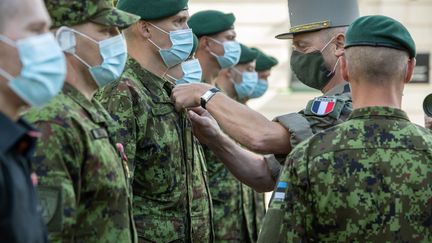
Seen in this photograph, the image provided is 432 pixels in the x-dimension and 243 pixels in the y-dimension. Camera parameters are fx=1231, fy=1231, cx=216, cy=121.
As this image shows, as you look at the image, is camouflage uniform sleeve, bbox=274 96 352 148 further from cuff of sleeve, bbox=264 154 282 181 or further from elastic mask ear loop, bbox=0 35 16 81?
elastic mask ear loop, bbox=0 35 16 81

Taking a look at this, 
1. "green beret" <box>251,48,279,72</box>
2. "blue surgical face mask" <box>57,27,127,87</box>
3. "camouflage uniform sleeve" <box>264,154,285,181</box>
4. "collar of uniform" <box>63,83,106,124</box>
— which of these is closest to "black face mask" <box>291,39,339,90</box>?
"camouflage uniform sleeve" <box>264,154,285,181</box>

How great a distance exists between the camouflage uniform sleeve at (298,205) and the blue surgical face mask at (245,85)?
259 inches

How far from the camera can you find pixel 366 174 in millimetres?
5172

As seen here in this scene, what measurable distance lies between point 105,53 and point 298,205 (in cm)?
109

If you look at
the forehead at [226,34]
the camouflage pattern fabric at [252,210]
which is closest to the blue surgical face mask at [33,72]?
the camouflage pattern fabric at [252,210]

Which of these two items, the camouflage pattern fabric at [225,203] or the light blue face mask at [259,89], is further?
the light blue face mask at [259,89]

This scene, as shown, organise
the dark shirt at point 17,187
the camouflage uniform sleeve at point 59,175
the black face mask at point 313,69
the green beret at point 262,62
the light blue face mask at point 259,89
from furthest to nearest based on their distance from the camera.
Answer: the green beret at point 262,62 < the light blue face mask at point 259,89 < the black face mask at point 313,69 < the camouflage uniform sleeve at point 59,175 < the dark shirt at point 17,187

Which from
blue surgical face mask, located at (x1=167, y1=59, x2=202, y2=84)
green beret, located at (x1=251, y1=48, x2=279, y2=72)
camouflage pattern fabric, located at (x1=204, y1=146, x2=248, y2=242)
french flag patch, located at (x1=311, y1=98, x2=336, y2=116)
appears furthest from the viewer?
green beret, located at (x1=251, y1=48, x2=279, y2=72)

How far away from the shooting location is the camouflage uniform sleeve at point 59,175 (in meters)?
4.75

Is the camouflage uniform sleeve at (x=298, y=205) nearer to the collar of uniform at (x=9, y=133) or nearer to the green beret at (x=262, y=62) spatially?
the collar of uniform at (x=9, y=133)

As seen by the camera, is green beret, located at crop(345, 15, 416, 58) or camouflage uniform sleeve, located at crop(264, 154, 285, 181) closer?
green beret, located at crop(345, 15, 416, 58)

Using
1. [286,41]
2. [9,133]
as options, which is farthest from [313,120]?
[286,41]

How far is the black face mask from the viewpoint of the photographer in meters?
6.91

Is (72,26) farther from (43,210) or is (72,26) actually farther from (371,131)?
(371,131)
